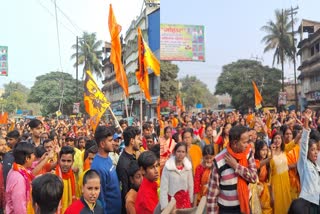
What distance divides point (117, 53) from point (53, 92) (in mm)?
43167

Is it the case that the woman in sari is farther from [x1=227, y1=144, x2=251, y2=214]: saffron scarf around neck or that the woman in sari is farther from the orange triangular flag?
[x1=227, y1=144, x2=251, y2=214]: saffron scarf around neck

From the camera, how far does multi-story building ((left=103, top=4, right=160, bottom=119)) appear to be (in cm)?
443

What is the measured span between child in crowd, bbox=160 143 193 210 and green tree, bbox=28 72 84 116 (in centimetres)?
4105

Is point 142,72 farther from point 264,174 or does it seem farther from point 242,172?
point 242,172

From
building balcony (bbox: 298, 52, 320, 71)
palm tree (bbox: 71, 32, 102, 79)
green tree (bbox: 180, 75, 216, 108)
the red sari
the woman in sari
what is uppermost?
palm tree (bbox: 71, 32, 102, 79)

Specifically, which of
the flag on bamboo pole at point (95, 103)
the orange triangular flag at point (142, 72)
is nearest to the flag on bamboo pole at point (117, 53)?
the flag on bamboo pole at point (95, 103)

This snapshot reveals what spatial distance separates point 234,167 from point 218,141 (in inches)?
82.8

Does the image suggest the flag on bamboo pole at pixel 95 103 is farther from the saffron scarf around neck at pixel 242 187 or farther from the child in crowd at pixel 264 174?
the saffron scarf around neck at pixel 242 187

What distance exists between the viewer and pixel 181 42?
4.18m

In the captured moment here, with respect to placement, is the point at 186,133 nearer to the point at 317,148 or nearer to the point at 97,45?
the point at 317,148

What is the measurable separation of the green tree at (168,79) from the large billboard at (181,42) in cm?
19

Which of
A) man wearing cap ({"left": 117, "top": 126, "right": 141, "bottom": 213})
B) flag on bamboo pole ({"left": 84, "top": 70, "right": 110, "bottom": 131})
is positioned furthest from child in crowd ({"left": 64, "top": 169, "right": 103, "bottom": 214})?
flag on bamboo pole ({"left": 84, "top": 70, "right": 110, "bottom": 131})

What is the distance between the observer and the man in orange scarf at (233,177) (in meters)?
3.32

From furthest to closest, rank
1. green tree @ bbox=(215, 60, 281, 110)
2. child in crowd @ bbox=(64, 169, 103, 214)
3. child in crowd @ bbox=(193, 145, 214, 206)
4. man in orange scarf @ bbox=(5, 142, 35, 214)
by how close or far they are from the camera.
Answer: green tree @ bbox=(215, 60, 281, 110)
child in crowd @ bbox=(193, 145, 214, 206)
man in orange scarf @ bbox=(5, 142, 35, 214)
child in crowd @ bbox=(64, 169, 103, 214)
